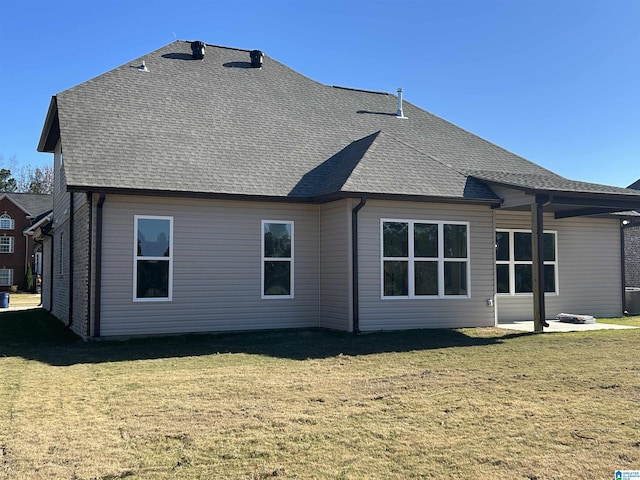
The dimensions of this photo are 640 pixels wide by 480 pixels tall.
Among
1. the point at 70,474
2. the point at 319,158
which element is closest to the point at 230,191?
the point at 319,158

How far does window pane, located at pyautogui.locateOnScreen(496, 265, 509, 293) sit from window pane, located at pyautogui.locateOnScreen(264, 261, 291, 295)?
5810mm

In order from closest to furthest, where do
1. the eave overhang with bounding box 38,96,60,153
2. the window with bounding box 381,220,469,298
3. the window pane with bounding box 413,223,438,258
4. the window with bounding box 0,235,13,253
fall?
the window with bounding box 381,220,469,298, the window pane with bounding box 413,223,438,258, the eave overhang with bounding box 38,96,60,153, the window with bounding box 0,235,13,253

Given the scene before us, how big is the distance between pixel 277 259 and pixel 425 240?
3349mm

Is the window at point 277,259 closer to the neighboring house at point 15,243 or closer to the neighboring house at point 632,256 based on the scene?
the neighboring house at point 632,256

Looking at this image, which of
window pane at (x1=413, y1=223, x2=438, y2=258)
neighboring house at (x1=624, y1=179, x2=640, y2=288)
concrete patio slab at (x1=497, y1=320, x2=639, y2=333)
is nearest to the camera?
window pane at (x1=413, y1=223, x2=438, y2=258)

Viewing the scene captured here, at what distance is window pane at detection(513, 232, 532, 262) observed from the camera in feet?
50.0

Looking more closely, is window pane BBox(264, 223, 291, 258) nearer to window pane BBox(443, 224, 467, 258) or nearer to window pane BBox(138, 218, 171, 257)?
window pane BBox(138, 218, 171, 257)

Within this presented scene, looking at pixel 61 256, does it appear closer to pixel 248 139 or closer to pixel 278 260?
pixel 248 139

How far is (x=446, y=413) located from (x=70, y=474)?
11.8ft

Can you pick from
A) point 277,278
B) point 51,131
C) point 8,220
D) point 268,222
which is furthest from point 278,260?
point 8,220

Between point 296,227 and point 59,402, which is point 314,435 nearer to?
point 59,402

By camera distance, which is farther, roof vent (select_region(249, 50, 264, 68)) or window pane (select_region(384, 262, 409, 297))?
roof vent (select_region(249, 50, 264, 68))

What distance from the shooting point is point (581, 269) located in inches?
631

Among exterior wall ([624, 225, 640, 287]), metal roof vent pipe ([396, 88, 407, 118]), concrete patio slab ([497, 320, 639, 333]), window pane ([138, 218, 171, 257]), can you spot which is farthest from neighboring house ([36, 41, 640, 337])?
exterior wall ([624, 225, 640, 287])
